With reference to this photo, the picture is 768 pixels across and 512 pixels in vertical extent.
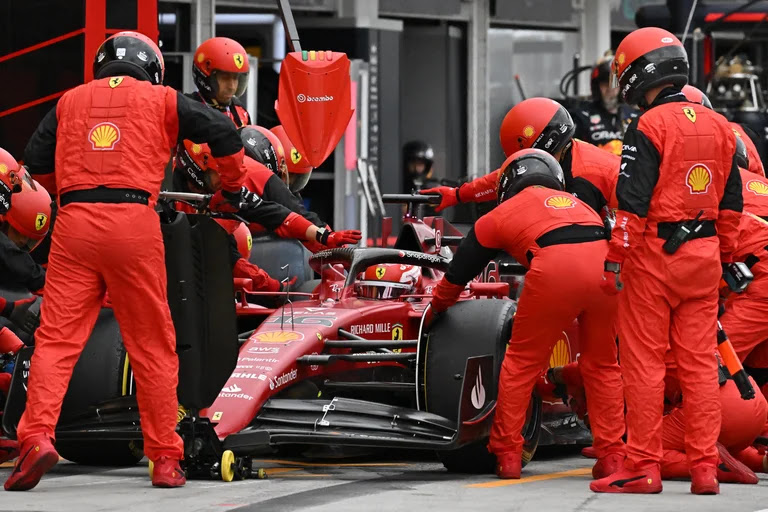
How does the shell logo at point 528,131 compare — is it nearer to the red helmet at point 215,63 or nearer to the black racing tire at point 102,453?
the red helmet at point 215,63

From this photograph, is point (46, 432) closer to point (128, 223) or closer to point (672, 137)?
point (128, 223)

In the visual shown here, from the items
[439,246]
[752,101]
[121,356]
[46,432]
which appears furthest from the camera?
[752,101]

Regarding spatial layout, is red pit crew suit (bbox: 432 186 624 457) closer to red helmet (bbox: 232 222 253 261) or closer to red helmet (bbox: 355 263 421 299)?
red helmet (bbox: 355 263 421 299)

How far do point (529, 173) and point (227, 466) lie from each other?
2.15m

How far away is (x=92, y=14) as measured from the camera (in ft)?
40.2

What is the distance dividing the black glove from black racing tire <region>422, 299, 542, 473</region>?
2.22 meters

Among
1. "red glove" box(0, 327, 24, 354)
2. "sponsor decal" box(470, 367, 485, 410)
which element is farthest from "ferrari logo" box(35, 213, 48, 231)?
"sponsor decal" box(470, 367, 485, 410)

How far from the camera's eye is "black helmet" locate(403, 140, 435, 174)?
63.3 feet

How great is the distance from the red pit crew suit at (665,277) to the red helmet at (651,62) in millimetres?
288

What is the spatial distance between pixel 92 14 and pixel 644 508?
661 cm

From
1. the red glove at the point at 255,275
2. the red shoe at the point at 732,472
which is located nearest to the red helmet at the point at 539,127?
the red glove at the point at 255,275

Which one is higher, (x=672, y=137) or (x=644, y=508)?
(x=672, y=137)

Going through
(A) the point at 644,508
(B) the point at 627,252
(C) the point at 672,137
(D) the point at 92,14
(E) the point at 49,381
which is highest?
(D) the point at 92,14

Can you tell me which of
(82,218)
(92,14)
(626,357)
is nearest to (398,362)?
(626,357)
